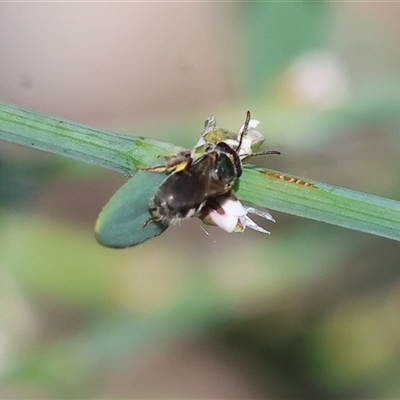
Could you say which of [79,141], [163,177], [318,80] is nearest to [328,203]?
[163,177]

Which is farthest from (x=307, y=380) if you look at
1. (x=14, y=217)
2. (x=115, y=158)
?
(x=115, y=158)

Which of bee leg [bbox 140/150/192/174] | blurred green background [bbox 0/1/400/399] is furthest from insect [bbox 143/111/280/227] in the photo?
blurred green background [bbox 0/1/400/399]

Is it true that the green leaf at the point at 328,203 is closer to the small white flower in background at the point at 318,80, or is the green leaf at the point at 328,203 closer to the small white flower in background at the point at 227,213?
the small white flower in background at the point at 227,213

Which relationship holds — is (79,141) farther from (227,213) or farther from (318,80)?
(318,80)

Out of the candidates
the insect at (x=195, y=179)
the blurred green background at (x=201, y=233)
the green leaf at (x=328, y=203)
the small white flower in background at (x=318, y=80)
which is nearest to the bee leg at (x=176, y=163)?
the insect at (x=195, y=179)

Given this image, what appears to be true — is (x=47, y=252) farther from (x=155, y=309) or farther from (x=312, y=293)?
(x=312, y=293)

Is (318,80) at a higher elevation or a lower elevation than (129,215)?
higher

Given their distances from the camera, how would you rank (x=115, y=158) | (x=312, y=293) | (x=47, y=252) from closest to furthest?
(x=115, y=158) < (x=47, y=252) < (x=312, y=293)

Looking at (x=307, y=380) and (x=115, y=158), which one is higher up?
(x=307, y=380)

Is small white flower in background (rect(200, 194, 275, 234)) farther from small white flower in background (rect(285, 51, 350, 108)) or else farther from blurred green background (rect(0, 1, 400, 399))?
small white flower in background (rect(285, 51, 350, 108))
